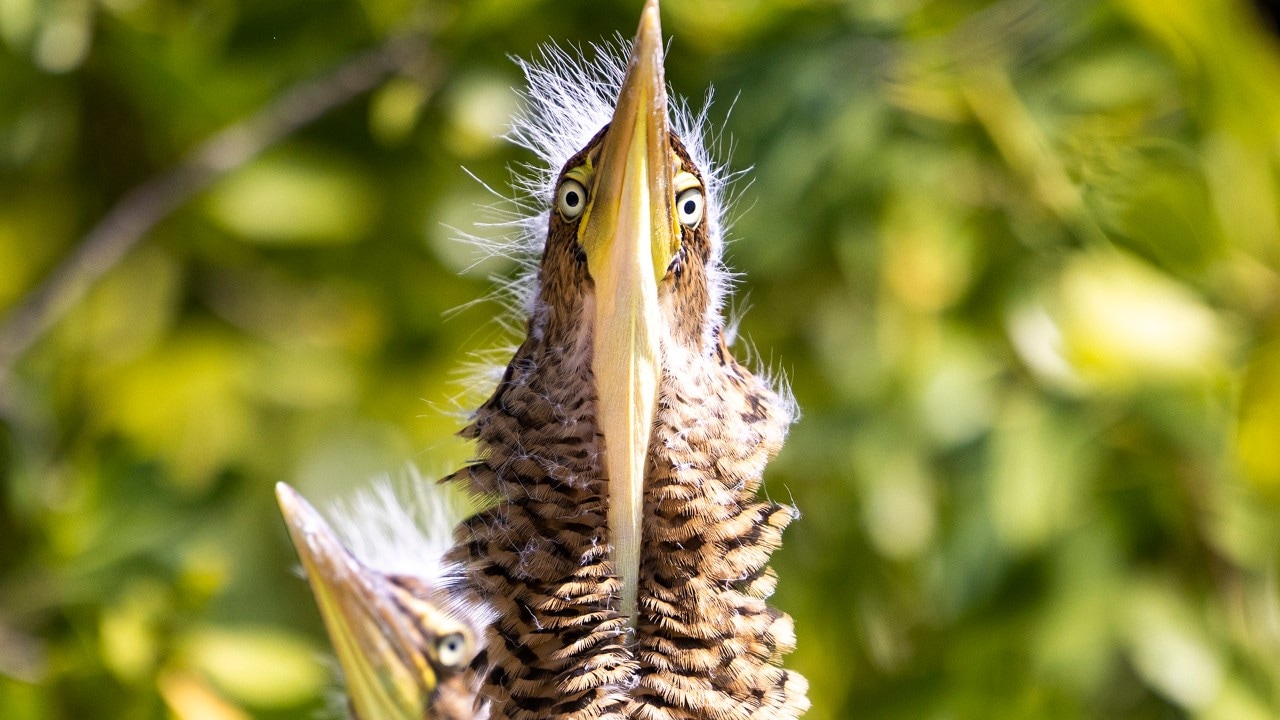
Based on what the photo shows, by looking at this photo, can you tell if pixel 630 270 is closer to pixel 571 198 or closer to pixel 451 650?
pixel 571 198

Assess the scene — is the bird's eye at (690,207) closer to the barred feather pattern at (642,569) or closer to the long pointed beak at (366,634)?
the barred feather pattern at (642,569)

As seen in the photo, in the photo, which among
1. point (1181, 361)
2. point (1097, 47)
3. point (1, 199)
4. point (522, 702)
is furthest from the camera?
point (1, 199)

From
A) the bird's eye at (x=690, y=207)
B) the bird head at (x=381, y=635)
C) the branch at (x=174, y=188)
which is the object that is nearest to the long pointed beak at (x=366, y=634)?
the bird head at (x=381, y=635)

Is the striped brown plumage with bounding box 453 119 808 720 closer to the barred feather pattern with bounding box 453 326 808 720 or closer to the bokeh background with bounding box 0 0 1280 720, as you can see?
the barred feather pattern with bounding box 453 326 808 720

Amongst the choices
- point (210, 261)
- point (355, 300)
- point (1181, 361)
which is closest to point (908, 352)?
point (1181, 361)

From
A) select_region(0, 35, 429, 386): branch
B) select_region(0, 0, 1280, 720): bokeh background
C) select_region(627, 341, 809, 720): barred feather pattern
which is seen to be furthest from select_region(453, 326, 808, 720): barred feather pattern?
select_region(0, 35, 429, 386): branch

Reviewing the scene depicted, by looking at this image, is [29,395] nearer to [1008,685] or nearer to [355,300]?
[355,300]
